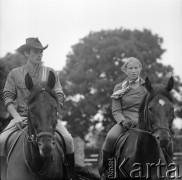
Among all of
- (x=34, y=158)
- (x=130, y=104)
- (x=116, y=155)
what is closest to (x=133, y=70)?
(x=130, y=104)

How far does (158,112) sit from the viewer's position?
24.4 feet

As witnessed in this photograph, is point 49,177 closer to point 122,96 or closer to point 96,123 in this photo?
point 122,96

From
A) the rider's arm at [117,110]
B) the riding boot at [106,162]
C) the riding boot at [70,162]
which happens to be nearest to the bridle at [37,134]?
the riding boot at [70,162]

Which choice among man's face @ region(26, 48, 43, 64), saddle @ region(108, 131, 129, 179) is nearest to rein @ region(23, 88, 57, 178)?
man's face @ region(26, 48, 43, 64)

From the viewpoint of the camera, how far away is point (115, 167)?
349 inches

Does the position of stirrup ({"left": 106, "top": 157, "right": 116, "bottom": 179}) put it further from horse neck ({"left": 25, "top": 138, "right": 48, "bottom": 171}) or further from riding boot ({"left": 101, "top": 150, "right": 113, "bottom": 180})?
horse neck ({"left": 25, "top": 138, "right": 48, "bottom": 171})

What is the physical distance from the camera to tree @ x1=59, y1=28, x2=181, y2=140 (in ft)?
165

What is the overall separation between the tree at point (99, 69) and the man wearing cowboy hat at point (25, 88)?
4029 centimetres

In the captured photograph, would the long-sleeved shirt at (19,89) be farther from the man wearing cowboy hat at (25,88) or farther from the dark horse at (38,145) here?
the dark horse at (38,145)

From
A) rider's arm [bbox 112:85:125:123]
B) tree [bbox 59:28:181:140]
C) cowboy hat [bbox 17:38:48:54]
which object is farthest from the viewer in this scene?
tree [bbox 59:28:181:140]

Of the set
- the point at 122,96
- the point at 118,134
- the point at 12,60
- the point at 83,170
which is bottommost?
the point at 83,170

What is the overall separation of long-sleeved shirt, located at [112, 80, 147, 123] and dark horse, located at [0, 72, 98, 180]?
165cm

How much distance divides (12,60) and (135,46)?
16.0m

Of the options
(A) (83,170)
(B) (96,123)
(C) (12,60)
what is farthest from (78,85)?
(A) (83,170)
